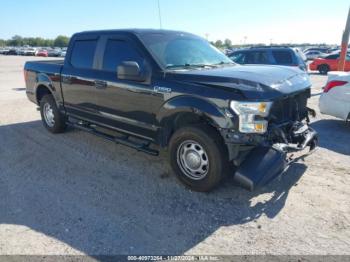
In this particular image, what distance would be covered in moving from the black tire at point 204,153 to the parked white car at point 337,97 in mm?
3873

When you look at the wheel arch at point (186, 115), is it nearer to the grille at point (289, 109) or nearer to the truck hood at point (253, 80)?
the truck hood at point (253, 80)

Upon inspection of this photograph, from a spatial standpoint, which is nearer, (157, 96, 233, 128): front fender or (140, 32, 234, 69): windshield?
(157, 96, 233, 128): front fender

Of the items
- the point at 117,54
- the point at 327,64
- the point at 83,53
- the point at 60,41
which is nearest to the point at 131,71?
the point at 117,54

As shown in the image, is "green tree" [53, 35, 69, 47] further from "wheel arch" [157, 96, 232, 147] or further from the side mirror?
"wheel arch" [157, 96, 232, 147]

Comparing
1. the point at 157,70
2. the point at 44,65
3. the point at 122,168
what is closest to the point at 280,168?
the point at 157,70

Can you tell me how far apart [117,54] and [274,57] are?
7322 mm

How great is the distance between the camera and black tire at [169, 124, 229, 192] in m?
3.57

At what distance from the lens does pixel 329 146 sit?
5480mm

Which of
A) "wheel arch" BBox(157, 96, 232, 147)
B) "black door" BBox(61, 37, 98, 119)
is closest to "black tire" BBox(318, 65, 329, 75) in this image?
"black door" BBox(61, 37, 98, 119)

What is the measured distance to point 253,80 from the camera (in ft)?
11.4

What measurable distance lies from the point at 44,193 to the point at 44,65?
335 cm

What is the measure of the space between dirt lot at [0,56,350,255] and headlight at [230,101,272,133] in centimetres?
91

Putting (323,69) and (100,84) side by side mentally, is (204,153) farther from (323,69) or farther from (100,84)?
(323,69)

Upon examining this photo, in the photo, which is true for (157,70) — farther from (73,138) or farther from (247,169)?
(73,138)
